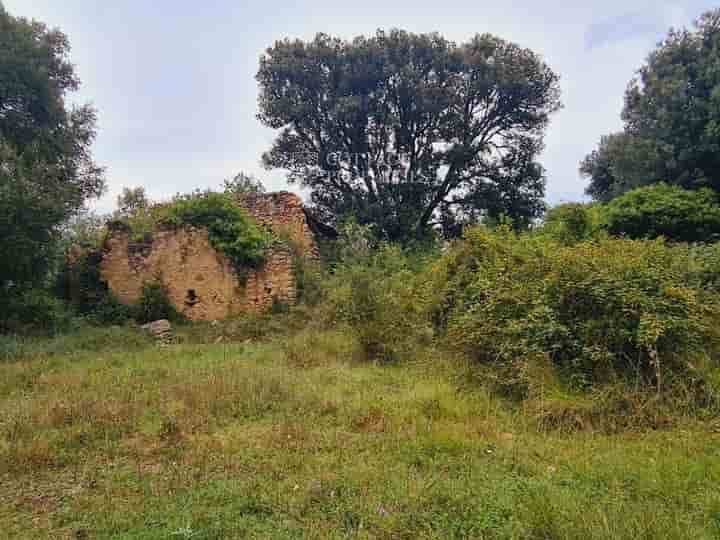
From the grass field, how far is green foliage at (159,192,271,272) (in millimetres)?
6908

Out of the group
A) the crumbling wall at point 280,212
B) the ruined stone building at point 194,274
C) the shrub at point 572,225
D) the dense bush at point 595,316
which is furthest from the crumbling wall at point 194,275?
the dense bush at point 595,316

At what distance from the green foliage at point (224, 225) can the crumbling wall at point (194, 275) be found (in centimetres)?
24

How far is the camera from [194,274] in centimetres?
1281

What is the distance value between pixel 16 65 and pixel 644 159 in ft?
64.1

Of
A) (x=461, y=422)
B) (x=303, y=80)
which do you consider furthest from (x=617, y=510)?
(x=303, y=80)

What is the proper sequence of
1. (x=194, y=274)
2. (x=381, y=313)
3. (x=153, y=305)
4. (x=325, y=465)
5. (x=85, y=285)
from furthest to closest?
(x=85, y=285) < (x=194, y=274) < (x=153, y=305) < (x=381, y=313) < (x=325, y=465)

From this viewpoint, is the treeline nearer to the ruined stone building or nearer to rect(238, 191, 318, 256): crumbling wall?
the ruined stone building

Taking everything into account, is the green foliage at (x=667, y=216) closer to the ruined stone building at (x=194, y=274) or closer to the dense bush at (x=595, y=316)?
the dense bush at (x=595, y=316)

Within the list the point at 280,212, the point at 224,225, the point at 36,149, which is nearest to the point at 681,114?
the point at 280,212

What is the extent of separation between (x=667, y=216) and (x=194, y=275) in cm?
1286

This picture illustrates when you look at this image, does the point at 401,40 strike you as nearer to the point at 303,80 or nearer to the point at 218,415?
the point at 303,80

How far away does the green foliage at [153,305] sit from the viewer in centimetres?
1231

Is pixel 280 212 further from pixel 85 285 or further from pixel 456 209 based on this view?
pixel 456 209

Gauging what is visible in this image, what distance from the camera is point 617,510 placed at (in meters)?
2.74
